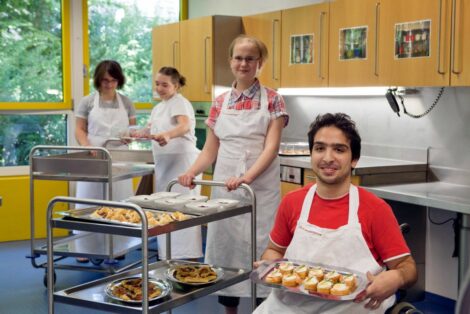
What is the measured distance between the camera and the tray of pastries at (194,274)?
8.11 ft

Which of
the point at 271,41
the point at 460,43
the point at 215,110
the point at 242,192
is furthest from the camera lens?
the point at 271,41

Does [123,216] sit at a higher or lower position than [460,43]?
lower

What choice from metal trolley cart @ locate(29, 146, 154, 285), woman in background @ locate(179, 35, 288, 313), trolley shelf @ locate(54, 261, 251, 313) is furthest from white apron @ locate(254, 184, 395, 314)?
metal trolley cart @ locate(29, 146, 154, 285)

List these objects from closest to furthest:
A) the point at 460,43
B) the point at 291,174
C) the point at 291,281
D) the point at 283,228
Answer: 1. the point at 291,281
2. the point at 283,228
3. the point at 460,43
4. the point at 291,174

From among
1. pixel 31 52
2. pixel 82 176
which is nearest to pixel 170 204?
pixel 82 176

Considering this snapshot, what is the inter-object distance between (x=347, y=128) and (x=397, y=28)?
73.4 inches

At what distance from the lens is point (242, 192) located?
3.12 metres

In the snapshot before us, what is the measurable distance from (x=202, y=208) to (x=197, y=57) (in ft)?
10.0

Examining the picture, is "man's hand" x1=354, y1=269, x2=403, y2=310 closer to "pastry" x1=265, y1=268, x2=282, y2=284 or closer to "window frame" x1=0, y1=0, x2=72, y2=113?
"pastry" x1=265, y1=268, x2=282, y2=284

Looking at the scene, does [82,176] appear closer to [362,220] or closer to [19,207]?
[19,207]

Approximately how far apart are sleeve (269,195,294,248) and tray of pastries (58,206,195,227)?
1.09 feet

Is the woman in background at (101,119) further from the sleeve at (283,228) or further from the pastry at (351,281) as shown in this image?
the pastry at (351,281)

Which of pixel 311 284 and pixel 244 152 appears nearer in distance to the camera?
pixel 311 284

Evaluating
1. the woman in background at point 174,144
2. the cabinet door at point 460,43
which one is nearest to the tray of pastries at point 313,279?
the cabinet door at point 460,43
